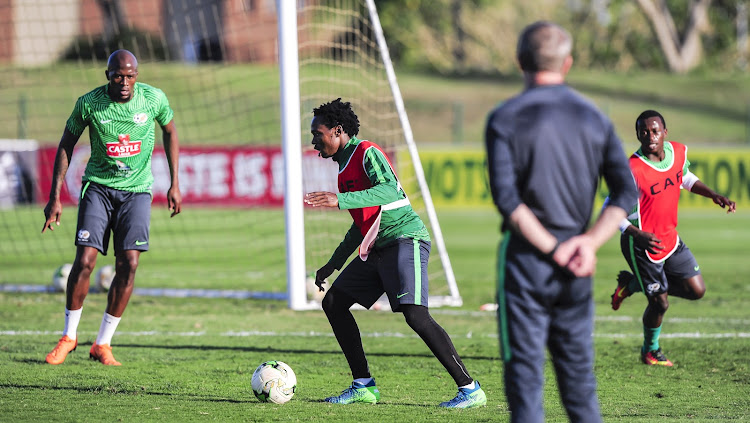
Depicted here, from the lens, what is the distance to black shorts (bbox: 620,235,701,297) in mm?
7582

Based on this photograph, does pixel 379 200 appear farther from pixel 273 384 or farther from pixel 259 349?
pixel 259 349

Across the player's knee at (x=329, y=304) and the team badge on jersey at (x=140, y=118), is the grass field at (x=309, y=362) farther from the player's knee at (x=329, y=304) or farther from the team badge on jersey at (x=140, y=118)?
the team badge on jersey at (x=140, y=118)

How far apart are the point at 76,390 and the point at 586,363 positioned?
3.77 metres

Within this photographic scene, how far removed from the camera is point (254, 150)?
23.1 meters

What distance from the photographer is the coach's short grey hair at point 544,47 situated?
3.88 meters

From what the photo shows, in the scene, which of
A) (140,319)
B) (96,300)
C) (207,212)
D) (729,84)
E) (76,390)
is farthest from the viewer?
(729,84)

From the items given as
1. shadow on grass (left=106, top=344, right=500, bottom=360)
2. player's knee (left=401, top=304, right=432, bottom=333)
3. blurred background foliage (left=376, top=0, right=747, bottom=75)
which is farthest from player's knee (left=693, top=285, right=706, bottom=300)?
blurred background foliage (left=376, top=0, right=747, bottom=75)

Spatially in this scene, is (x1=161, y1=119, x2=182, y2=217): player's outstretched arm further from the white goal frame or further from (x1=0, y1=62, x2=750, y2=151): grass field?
(x1=0, y1=62, x2=750, y2=151): grass field

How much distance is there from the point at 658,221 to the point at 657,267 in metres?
0.36

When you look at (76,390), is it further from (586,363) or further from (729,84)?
(729,84)

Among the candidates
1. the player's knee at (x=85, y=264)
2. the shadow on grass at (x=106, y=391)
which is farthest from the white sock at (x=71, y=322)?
the shadow on grass at (x=106, y=391)

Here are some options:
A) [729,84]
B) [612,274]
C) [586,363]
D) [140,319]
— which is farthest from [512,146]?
[729,84]

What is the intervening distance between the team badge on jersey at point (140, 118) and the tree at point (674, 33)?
125 ft

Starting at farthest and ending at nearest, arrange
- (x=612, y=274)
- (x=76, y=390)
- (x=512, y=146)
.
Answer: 1. (x=612, y=274)
2. (x=76, y=390)
3. (x=512, y=146)
